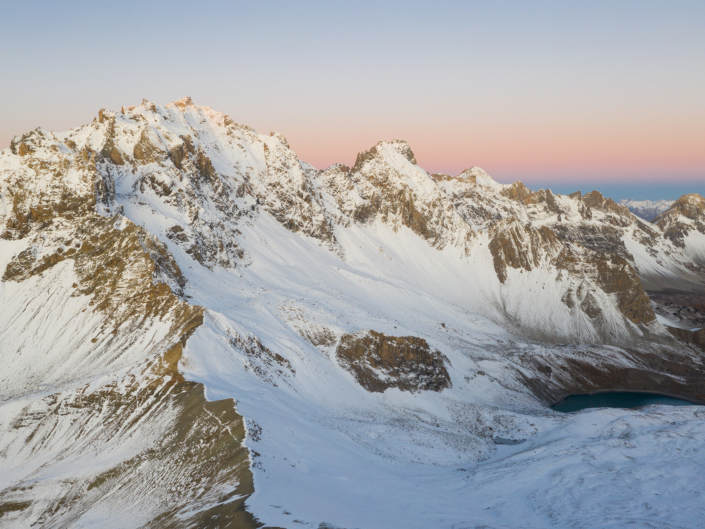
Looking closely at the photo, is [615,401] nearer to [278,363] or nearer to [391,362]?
[391,362]

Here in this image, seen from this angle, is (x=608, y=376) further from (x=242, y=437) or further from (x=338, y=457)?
(x=242, y=437)

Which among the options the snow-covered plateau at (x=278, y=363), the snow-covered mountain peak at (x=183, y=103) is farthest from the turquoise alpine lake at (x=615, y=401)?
Result: the snow-covered mountain peak at (x=183, y=103)

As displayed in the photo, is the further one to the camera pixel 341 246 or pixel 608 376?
pixel 341 246

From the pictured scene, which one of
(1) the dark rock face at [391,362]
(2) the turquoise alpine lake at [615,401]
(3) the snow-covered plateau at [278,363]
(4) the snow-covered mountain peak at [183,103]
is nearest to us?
(3) the snow-covered plateau at [278,363]

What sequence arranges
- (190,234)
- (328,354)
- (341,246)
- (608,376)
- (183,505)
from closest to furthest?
(183,505) < (328,354) < (190,234) < (608,376) < (341,246)

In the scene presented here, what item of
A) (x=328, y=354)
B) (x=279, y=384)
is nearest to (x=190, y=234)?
(x=328, y=354)

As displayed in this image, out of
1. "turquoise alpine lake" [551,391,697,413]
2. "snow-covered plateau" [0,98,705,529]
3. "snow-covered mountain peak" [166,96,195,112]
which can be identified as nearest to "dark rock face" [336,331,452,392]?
"snow-covered plateau" [0,98,705,529]

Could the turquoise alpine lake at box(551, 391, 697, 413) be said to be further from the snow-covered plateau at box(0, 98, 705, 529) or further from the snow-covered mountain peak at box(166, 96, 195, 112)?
the snow-covered mountain peak at box(166, 96, 195, 112)

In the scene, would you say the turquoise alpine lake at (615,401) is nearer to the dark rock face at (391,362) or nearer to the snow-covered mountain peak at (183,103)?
the dark rock face at (391,362)
